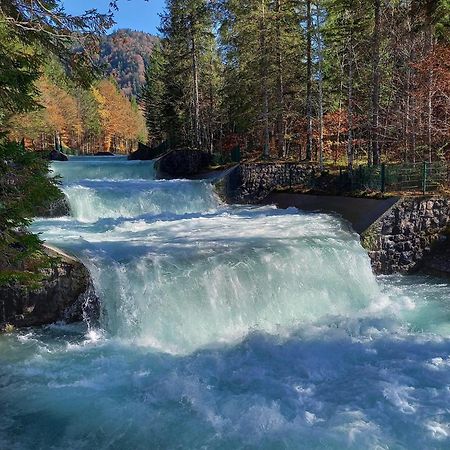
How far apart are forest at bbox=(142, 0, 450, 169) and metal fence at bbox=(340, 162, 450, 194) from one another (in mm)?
2462

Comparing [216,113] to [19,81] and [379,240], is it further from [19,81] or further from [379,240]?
[19,81]

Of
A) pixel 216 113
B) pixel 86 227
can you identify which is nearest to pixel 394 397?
pixel 86 227

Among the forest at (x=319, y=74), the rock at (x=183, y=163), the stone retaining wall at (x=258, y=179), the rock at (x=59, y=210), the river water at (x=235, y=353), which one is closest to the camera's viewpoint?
the river water at (x=235, y=353)

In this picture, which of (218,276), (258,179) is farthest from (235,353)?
(258,179)

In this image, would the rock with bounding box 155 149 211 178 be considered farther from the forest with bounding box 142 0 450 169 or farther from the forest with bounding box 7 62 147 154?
the forest with bounding box 7 62 147 154

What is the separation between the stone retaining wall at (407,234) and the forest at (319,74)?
4853 mm

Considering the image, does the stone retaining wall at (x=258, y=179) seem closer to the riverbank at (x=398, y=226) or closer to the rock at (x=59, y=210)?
the riverbank at (x=398, y=226)

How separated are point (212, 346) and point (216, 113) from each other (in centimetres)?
3233

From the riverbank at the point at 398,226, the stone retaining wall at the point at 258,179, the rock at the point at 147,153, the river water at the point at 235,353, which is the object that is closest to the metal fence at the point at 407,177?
the riverbank at the point at 398,226

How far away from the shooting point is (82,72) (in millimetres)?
7453

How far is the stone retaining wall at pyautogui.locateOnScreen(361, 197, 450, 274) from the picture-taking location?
49.9ft

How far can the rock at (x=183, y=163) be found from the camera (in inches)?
1127

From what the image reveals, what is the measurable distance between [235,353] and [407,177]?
12030 mm

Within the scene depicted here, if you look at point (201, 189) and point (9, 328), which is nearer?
point (9, 328)
